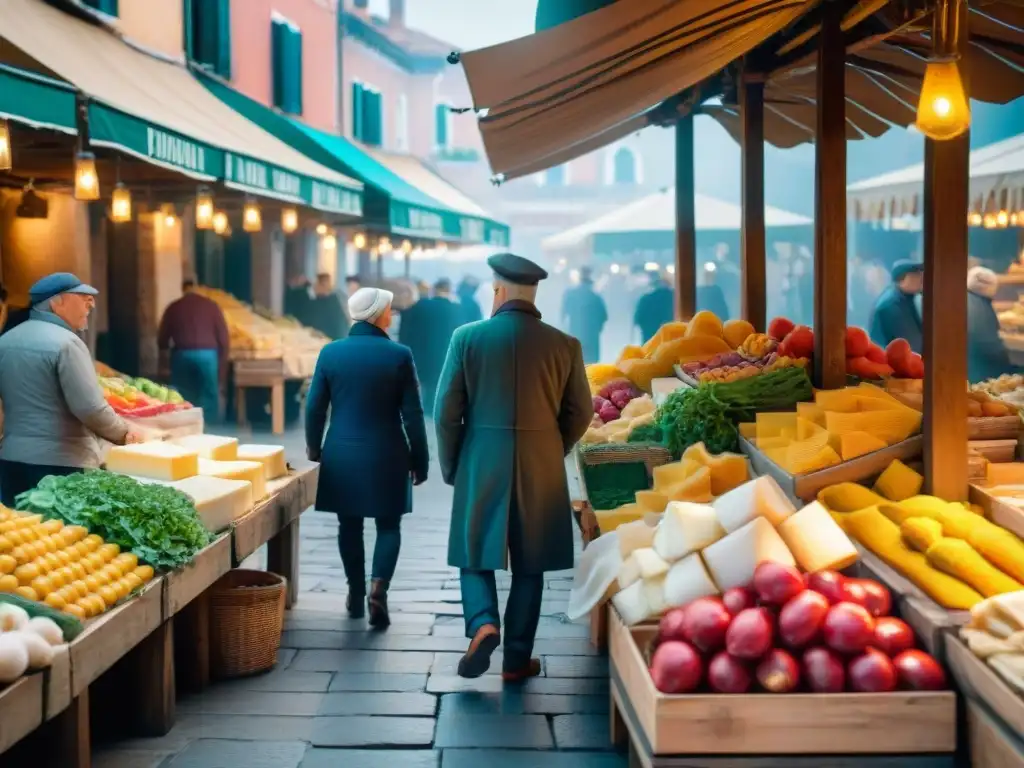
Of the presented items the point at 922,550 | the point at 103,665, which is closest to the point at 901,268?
the point at 922,550

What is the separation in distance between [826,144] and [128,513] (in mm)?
3729

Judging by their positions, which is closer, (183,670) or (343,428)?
(183,670)

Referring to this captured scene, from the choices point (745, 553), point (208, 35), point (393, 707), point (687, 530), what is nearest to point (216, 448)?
point (393, 707)

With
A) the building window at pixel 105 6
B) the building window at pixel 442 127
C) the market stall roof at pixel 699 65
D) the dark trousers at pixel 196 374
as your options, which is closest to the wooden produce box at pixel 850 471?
the market stall roof at pixel 699 65

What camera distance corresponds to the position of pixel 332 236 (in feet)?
62.3

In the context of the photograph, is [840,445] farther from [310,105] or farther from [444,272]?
[444,272]

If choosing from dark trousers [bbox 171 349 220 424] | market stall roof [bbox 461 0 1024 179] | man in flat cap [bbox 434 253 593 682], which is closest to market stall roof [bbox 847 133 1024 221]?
market stall roof [bbox 461 0 1024 179]

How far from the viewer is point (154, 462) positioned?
609cm

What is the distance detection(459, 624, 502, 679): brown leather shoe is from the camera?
18.4ft

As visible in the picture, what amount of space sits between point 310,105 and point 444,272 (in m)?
32.4

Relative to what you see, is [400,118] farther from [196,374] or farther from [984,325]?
[984,325]

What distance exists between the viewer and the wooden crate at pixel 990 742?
347 cm

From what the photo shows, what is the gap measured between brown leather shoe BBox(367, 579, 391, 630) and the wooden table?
59cm

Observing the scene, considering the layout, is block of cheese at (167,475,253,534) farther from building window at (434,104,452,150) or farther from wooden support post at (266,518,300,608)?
building window at (434,104,452,150)
